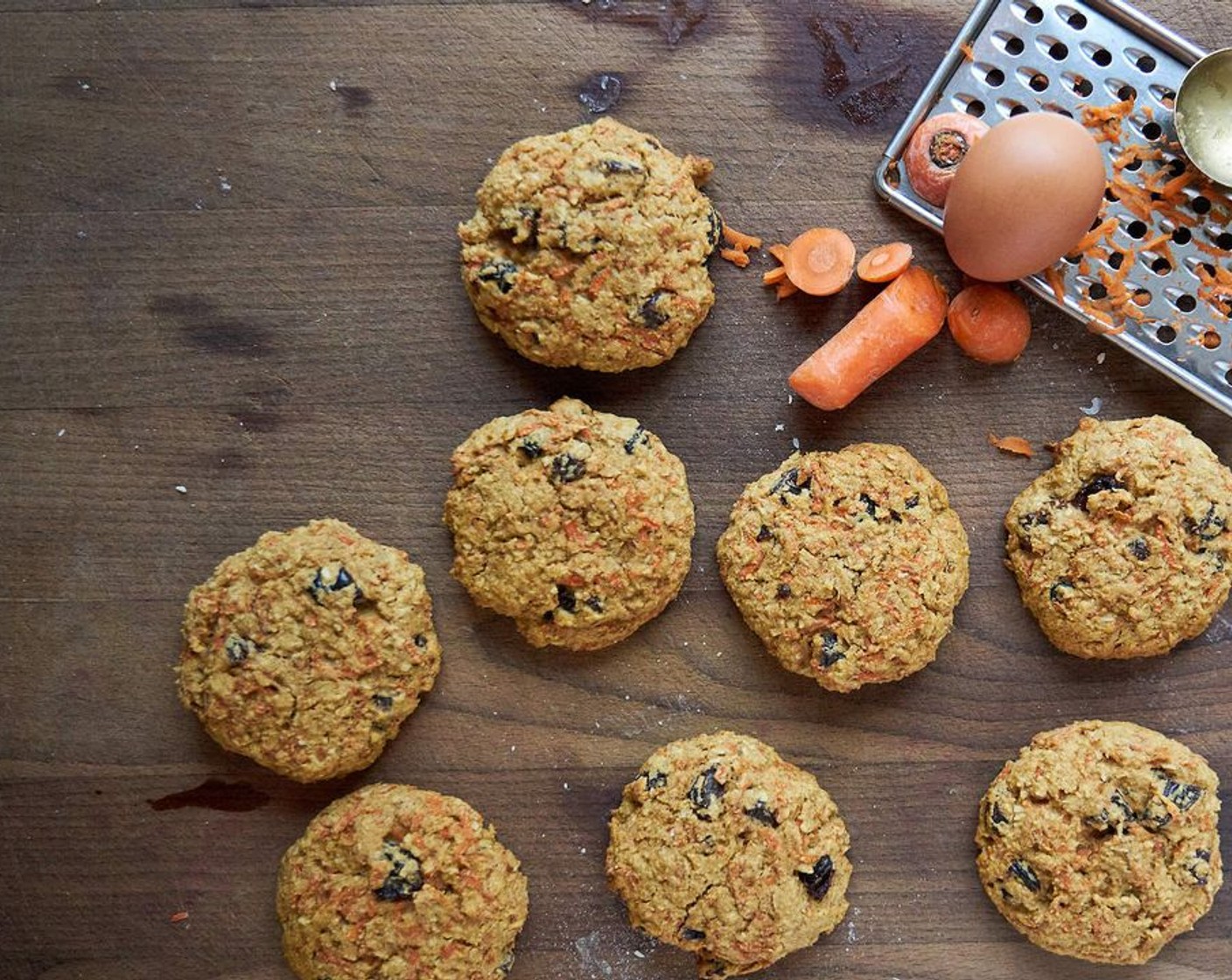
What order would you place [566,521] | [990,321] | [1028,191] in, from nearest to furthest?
1. [1028,191]
2. [566,521]
3. [990,321]

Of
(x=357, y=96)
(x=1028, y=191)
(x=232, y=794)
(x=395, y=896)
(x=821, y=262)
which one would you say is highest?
(x=1028, y=191)

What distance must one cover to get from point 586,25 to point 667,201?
0.42m

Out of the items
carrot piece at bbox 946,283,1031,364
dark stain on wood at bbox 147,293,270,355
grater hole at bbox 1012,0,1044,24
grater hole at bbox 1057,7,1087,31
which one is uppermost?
grater hole at bbox 1057,7,1087,31

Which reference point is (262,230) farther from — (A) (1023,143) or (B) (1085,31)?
(B) (1085,31)

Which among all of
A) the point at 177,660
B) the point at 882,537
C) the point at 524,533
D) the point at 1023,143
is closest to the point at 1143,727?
the point at 882,537

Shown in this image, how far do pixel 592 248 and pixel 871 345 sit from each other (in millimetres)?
561

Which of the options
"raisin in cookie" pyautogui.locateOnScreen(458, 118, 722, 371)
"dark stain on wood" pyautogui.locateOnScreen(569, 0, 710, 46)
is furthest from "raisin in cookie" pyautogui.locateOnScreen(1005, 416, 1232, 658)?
"dark stain on wood" pyautogui.locateOnScreen(569, 0, 710, 46)

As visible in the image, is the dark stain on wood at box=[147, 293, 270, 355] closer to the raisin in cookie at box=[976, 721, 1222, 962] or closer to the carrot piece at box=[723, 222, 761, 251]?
the carrot piece at box=[723, 222, 761, 251]

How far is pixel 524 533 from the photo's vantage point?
196cm

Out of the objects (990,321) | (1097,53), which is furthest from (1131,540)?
(1097,53)

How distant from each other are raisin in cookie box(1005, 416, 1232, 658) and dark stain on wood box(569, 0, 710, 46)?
1107 millimetres

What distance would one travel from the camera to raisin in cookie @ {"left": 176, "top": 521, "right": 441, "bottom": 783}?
1.93 metres

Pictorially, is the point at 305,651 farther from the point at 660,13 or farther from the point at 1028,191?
the point at 1028,191

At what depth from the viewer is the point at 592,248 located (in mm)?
1926
